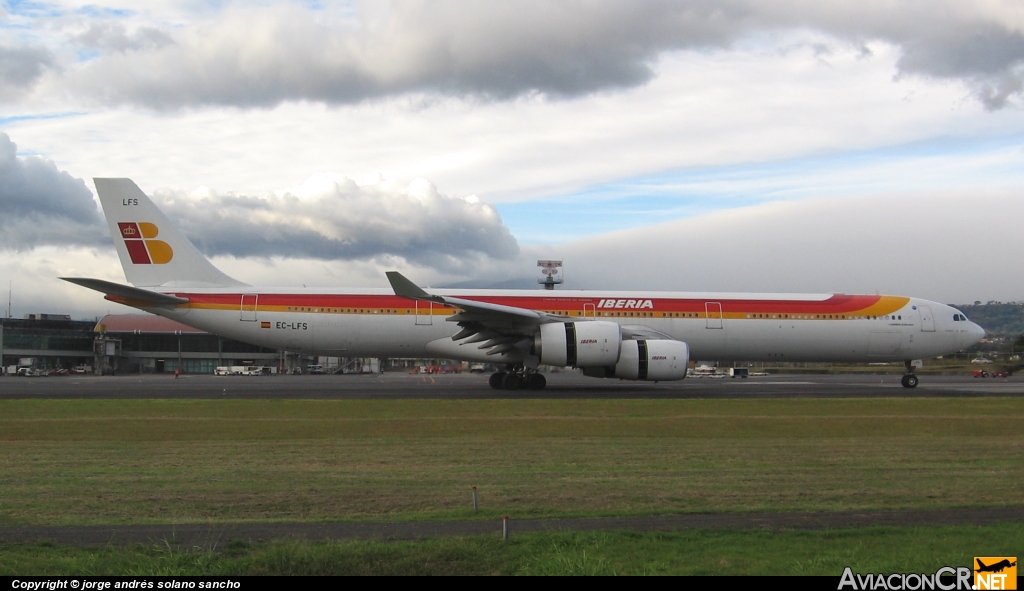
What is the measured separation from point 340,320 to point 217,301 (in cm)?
407

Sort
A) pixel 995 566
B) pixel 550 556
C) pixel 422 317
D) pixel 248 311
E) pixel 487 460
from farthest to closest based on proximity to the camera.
A: pixel 422 317 → pixel 248 311 → pixel 487 460 → pixel 550 556 → pixel 995 566

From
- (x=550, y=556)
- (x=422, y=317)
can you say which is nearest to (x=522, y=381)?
(x=422, y=317)

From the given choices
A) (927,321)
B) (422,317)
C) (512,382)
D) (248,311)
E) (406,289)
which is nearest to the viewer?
(406,289)

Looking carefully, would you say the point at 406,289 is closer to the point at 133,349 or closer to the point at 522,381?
the point at 522,381

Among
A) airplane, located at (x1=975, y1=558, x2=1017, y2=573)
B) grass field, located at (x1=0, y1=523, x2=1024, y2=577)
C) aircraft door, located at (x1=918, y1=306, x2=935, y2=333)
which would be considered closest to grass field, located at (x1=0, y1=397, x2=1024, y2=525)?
grass field, located at (x1=0, y1=523, x2=1024, y2=577)

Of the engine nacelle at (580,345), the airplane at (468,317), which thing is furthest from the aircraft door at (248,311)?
the engine nacelle at (580,345)

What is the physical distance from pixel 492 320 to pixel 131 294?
11.3m

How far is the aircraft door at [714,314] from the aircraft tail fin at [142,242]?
1698 centimetres

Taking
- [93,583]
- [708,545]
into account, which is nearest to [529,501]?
[708,545]

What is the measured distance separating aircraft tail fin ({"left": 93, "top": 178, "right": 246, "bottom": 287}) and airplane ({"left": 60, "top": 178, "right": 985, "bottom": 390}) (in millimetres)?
34

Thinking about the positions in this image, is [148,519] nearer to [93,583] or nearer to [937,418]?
[93,583]

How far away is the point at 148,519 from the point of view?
7762 mm

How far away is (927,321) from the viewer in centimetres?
2991

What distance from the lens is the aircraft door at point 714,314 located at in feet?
92.3
